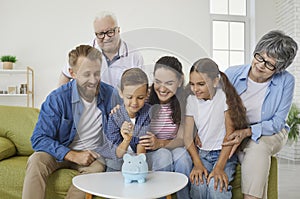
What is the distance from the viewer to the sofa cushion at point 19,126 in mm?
2387

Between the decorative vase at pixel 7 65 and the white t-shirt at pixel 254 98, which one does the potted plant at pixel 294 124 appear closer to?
the white t-shirt at pixel 254 98

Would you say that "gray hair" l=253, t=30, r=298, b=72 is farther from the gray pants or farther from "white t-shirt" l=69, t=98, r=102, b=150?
the gray pants

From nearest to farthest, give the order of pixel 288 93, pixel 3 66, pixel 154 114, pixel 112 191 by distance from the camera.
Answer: pixel 112 191, pixel 154 114, pixel 288 93, pixel 3 66

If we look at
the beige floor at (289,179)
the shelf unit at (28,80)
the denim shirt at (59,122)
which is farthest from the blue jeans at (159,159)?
the shelf unit at (28,80)

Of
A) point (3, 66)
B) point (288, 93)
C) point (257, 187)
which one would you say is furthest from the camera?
point (3, 66)

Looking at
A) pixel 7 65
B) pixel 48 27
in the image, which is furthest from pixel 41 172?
pixel 48 27

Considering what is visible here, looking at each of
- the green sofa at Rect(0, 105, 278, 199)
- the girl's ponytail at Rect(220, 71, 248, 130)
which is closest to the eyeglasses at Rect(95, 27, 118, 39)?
the girl's ponytail at Rect(220, 71, 248, 130)

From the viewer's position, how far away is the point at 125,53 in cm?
162

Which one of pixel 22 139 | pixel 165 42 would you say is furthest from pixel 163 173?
pixel 22 139

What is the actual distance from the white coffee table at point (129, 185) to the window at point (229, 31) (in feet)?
13.2

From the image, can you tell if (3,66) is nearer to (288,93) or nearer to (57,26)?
(57,26)

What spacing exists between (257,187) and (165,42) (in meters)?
0.84

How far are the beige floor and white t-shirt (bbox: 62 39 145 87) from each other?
5.97ft

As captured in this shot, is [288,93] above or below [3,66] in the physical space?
below
